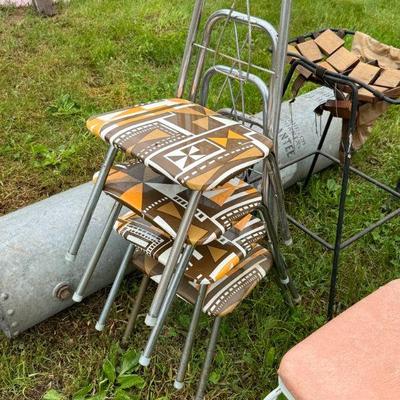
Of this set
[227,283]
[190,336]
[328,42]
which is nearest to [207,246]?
[227,283]

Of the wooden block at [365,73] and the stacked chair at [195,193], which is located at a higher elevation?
the wooden block at [365,73]

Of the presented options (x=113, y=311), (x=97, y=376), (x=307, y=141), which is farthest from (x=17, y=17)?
(x=97, y=376)

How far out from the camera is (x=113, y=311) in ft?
7.34

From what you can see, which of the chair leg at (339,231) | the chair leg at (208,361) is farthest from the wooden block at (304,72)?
the chair leg at (208,361)

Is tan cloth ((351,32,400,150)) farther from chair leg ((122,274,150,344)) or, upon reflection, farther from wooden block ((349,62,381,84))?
chair leg ((122,274,150,344))

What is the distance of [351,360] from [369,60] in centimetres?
123

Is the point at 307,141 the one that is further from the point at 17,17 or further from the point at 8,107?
the point at 17,17

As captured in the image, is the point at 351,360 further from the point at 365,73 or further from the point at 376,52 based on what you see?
the point at 376,52

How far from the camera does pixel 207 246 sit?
176 centimetres

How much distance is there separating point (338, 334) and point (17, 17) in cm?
417

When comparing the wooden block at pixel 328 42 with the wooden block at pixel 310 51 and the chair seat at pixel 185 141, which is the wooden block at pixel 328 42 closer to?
the wooden block at pixel 310 51

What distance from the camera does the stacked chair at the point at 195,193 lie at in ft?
4.85

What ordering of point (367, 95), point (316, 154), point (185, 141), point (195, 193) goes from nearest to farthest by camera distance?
point (195, 193) < point (185, 141) < point (367, 95) < point (316, 154)

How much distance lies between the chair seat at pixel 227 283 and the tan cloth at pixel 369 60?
0.57 m
